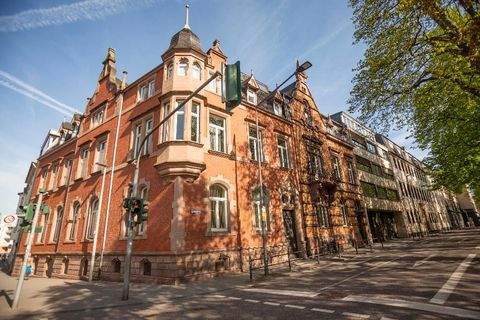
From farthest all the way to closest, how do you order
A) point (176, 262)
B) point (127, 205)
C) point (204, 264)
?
point (204, 264) < point (176, 262) < point (127, 205)

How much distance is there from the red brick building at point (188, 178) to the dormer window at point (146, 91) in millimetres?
86

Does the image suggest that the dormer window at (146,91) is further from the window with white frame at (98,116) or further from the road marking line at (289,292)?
the road marking line at (289,292)

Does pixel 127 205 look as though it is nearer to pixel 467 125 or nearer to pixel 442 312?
pixel 442 312

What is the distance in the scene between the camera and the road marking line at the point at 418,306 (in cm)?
551

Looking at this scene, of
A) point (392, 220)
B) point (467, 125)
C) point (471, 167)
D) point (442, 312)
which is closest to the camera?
point (442, 312)

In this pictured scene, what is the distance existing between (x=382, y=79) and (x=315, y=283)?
9615 mm

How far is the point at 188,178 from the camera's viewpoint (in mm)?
14078

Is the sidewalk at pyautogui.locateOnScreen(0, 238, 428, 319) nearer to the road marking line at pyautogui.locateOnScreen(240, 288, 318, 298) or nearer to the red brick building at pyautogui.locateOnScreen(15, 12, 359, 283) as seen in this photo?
the road marking line at pyautogui.locateOnScreen(240, 288, 318, 298)

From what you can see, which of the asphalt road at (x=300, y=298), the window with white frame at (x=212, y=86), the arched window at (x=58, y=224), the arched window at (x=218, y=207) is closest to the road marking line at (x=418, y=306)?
the asphalt road at (x=300, y=298)

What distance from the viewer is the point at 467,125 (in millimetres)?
16938

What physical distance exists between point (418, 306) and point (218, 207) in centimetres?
1065

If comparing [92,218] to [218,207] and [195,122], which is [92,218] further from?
[195,122]

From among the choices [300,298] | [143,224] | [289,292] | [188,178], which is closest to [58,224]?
[143,224]

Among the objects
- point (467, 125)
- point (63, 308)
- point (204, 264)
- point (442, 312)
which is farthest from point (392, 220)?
point (63, 308)
